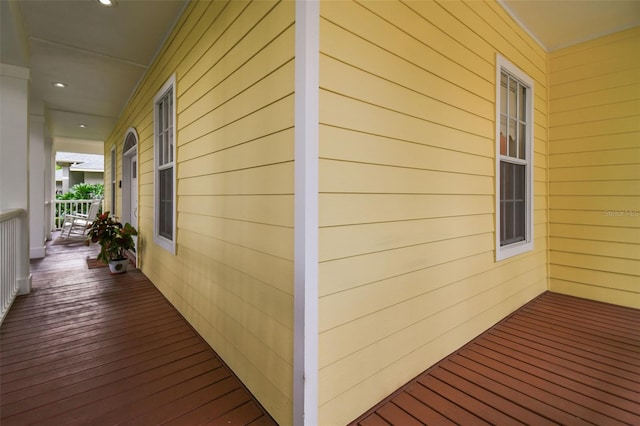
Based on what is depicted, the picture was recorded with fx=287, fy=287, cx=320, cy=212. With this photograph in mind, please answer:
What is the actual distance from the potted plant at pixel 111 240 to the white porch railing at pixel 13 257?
72cm

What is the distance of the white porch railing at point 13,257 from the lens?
2.70m

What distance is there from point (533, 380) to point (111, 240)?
4891 millimetres

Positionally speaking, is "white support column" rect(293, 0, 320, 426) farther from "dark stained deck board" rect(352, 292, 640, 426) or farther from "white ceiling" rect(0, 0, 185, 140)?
"white ceiling" rect(0, 0, 185, 140)

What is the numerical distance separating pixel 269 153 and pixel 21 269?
3767 millimetres

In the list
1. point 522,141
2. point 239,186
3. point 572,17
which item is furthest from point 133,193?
point 572,17

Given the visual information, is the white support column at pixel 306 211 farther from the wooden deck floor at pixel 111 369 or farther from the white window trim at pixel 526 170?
the white window trim at pixel 526 170

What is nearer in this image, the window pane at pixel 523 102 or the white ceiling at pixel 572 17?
the white ceiling at pixel 572 17

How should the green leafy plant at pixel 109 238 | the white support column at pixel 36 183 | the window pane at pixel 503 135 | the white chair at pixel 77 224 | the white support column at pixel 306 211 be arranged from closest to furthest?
the white support column at pixel 306 211 < the window pane at pixel 503 135 < the green leafy plant at pixel 109 238 < the white support column at pixel 36 183 < the white chair at pixel 77 224

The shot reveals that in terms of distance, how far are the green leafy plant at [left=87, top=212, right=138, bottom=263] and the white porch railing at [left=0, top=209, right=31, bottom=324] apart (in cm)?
72

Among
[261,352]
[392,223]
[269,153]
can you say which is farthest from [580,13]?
[261,352]

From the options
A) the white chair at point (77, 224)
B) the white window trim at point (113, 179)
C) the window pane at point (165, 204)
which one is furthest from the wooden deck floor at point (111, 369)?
the white chair at point (77, 224)

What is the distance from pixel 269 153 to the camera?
147 cm

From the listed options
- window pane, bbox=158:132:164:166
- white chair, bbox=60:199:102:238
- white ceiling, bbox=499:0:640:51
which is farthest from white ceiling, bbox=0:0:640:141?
white chair, bbox=60:199:102:238

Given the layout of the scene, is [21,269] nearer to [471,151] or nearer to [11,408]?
[11,408]
